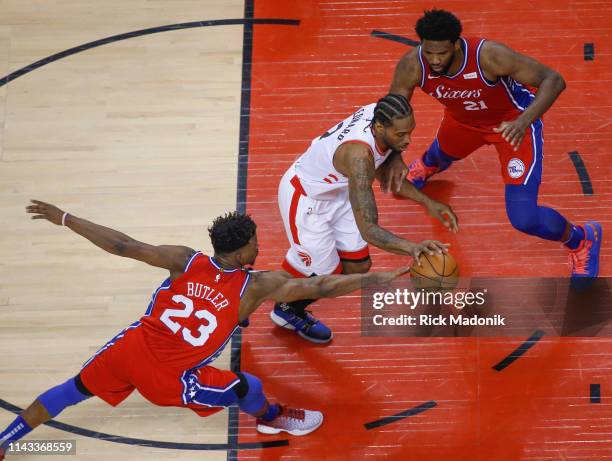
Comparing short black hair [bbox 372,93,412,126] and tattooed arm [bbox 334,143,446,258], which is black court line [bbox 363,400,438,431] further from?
short black hair [bbox 372,93,412,126]

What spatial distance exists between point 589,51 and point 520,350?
2.46 metres

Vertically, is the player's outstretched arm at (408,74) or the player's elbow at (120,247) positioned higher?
the player's outstretched arm at (408,74)

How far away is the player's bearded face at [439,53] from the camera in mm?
4688

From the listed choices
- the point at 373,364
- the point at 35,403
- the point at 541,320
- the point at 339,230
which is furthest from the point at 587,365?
the point at 35,403

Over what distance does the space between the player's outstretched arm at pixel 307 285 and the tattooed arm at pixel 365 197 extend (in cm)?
16

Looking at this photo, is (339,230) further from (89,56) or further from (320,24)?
(89,56)

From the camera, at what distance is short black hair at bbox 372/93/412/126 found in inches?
169

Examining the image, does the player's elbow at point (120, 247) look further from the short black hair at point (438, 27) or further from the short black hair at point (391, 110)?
the short black hair at point (438, 27)

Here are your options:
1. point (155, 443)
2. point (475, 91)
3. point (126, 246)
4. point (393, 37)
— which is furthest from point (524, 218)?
point (155, 443)

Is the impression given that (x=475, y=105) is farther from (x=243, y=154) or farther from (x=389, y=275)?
(x=243, y=154)

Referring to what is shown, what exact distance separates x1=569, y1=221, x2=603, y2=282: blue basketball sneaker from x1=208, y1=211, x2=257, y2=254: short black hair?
7.48 ft

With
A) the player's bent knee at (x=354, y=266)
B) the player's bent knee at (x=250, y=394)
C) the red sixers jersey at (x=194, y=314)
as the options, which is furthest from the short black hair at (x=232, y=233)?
the player's bent knee at (x=354, y=266)

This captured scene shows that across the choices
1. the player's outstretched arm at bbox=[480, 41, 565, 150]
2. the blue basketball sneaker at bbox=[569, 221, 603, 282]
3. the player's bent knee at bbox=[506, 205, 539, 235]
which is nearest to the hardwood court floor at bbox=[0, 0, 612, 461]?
the blue basketball sneaker at bbox=[569, 221, 603, 282]

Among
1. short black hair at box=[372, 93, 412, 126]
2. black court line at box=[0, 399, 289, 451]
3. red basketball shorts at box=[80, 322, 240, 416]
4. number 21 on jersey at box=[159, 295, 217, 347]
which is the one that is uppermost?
short black hair at box=[372, 93, 412, 126]
